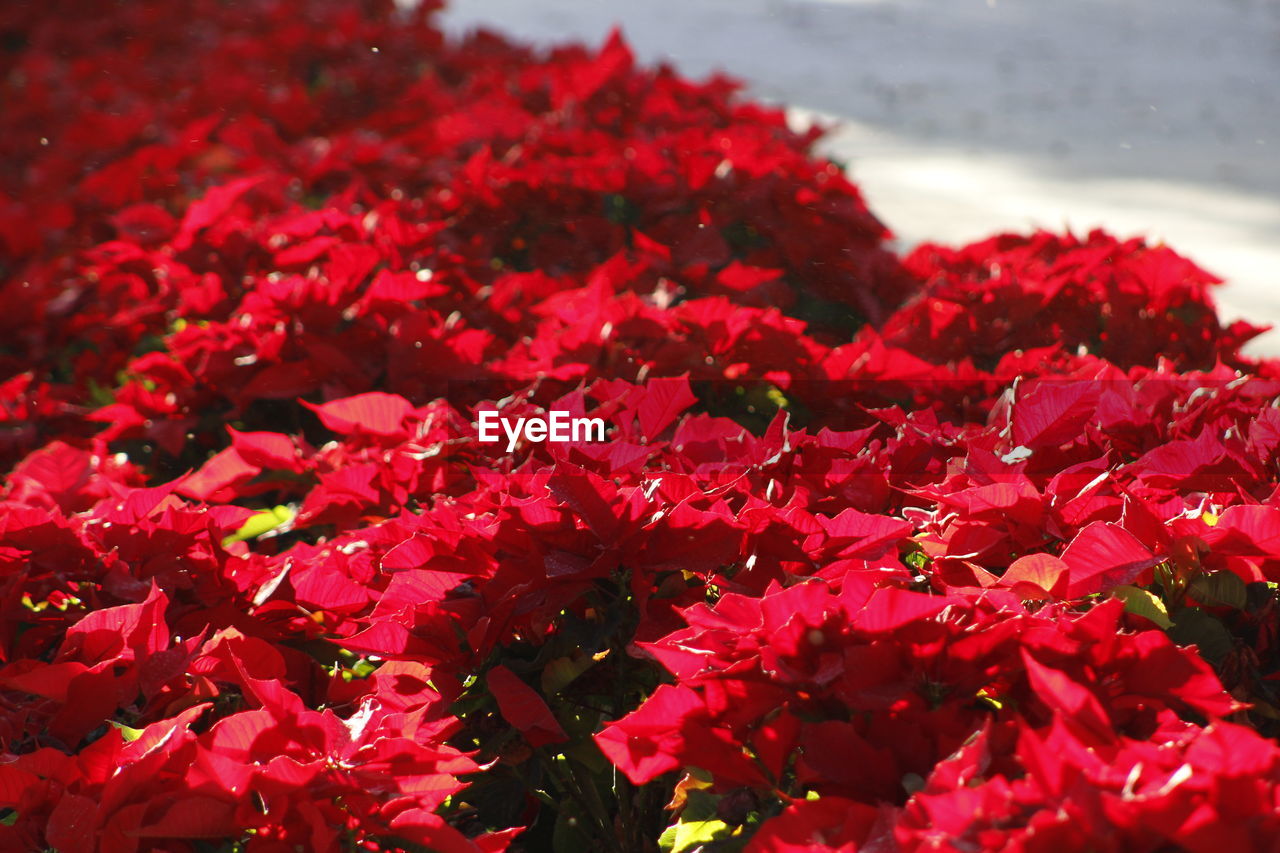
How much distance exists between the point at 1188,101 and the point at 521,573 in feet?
30.9

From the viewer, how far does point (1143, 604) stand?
136 cm

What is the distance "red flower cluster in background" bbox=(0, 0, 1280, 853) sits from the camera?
1.23 meters

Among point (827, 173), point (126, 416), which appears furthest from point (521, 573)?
point (827, 173)

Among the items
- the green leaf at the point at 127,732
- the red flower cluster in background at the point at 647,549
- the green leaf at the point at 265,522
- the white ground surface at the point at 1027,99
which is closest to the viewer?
the red flower cluster in background at the point at 647,549

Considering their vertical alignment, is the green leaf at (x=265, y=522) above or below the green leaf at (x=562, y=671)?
below

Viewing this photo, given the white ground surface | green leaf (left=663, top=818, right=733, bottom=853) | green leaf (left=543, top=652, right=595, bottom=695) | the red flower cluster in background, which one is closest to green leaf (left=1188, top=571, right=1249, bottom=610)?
the red flower cluster in background

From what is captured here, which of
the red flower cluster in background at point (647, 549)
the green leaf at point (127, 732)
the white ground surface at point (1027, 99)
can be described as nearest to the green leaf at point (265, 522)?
the red flower cluster in background at point (647, 549)

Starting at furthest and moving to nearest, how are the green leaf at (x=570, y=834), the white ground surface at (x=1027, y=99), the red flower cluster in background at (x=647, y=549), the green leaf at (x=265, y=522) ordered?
the white ground surface at (x=1027, y=99)
the green leaf at (x=265, y=522)
the green leaf at (x=570, y=834)
the red flower cluster in background at (x=647, y=549)

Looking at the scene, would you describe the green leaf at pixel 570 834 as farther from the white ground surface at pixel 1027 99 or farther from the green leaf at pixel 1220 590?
the white ground surface at pixel 1027 99

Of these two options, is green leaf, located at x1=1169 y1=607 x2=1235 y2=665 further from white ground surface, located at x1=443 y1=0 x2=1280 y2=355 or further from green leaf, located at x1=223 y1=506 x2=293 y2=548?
white ground surface, located at x1=443 y1=0 x2=1280 y2=355

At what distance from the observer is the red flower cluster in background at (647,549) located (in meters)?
1.23

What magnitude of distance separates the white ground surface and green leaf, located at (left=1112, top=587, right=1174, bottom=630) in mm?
3821

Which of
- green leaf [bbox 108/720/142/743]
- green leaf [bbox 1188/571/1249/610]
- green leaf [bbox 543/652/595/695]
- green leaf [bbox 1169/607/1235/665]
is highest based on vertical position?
green leaf [bbox 1188/571/1249/610]

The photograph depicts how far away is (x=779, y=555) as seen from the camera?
1.53 m
